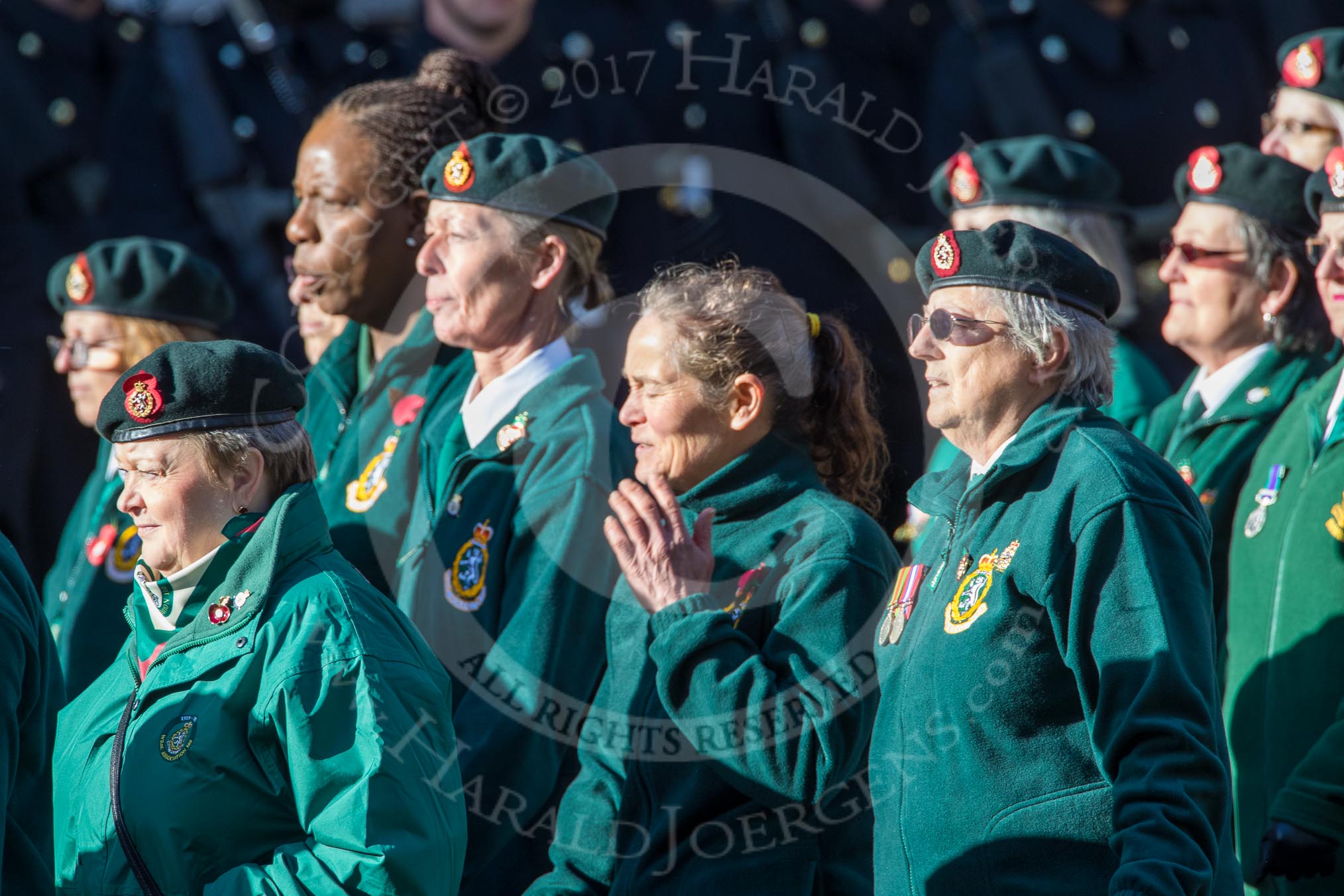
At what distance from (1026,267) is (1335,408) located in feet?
3.44

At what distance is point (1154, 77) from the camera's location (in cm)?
602

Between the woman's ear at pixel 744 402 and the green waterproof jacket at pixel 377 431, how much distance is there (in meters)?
1.04

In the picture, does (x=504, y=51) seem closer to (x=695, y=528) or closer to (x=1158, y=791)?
(x=695, y=528)

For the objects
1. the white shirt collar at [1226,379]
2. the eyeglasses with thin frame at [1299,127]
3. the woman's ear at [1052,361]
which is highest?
the eyeglasses with thin frame at [1299,127]

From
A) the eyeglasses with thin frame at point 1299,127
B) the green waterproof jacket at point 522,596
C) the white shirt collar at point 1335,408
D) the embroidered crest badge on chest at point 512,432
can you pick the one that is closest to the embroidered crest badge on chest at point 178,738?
the green waterproof jacket at point 522,596

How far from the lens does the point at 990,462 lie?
2996 mm

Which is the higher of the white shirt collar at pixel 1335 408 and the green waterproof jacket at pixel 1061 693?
the white shirt collar at pixel 1335 408

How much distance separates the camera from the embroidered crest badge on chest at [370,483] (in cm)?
430

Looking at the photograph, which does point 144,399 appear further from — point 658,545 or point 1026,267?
point 1026,267

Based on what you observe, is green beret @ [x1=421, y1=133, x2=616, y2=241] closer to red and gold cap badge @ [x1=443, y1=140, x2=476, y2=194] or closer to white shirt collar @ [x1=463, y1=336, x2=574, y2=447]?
red and gold cap badge @ [x1=443, y1=140, x2=476, y2=194]

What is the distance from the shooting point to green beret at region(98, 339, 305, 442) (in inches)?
114

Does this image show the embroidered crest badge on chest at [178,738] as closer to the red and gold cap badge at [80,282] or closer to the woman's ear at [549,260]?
the woman's ear at [549,260]

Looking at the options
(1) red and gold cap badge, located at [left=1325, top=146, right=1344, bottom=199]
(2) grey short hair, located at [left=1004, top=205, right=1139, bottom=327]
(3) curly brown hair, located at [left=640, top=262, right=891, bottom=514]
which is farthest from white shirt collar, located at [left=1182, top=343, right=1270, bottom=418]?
(3) curly brown hair, located at [left=640, top=262, right=891, bottom=514]

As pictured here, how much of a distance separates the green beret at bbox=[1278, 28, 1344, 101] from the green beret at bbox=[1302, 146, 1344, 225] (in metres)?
0.82
